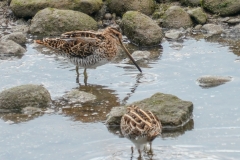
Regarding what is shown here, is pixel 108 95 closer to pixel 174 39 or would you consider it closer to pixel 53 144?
pixel 53 144

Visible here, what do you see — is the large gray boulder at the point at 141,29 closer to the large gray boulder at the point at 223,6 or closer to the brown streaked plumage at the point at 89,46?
the brown streaked plumage at the point at 89,46

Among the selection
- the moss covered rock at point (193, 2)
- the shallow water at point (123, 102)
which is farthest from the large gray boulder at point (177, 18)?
the shallow water at point (123, 102)

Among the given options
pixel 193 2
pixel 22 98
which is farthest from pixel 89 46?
pixel 193 2

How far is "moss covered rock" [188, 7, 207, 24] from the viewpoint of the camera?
14531mm

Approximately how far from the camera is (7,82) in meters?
11.6

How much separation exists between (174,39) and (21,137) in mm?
5838

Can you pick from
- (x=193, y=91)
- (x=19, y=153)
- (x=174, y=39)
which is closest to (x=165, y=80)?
(x=193, y=91)

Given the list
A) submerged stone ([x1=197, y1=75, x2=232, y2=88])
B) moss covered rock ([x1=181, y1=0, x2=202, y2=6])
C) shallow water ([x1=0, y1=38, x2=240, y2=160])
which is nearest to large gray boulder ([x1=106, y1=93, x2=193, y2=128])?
shallow water ([x1=0, y1=38, x2=240, y2=160])

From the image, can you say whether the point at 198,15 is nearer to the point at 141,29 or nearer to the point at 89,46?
the point at 141,29

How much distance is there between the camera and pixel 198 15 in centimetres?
1455

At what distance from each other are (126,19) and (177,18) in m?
1.47

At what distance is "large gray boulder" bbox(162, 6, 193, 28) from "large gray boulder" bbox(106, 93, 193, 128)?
17.0 ft

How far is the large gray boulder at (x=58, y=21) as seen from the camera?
14.5 metres

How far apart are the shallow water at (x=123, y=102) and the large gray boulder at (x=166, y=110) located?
0.58 ft
